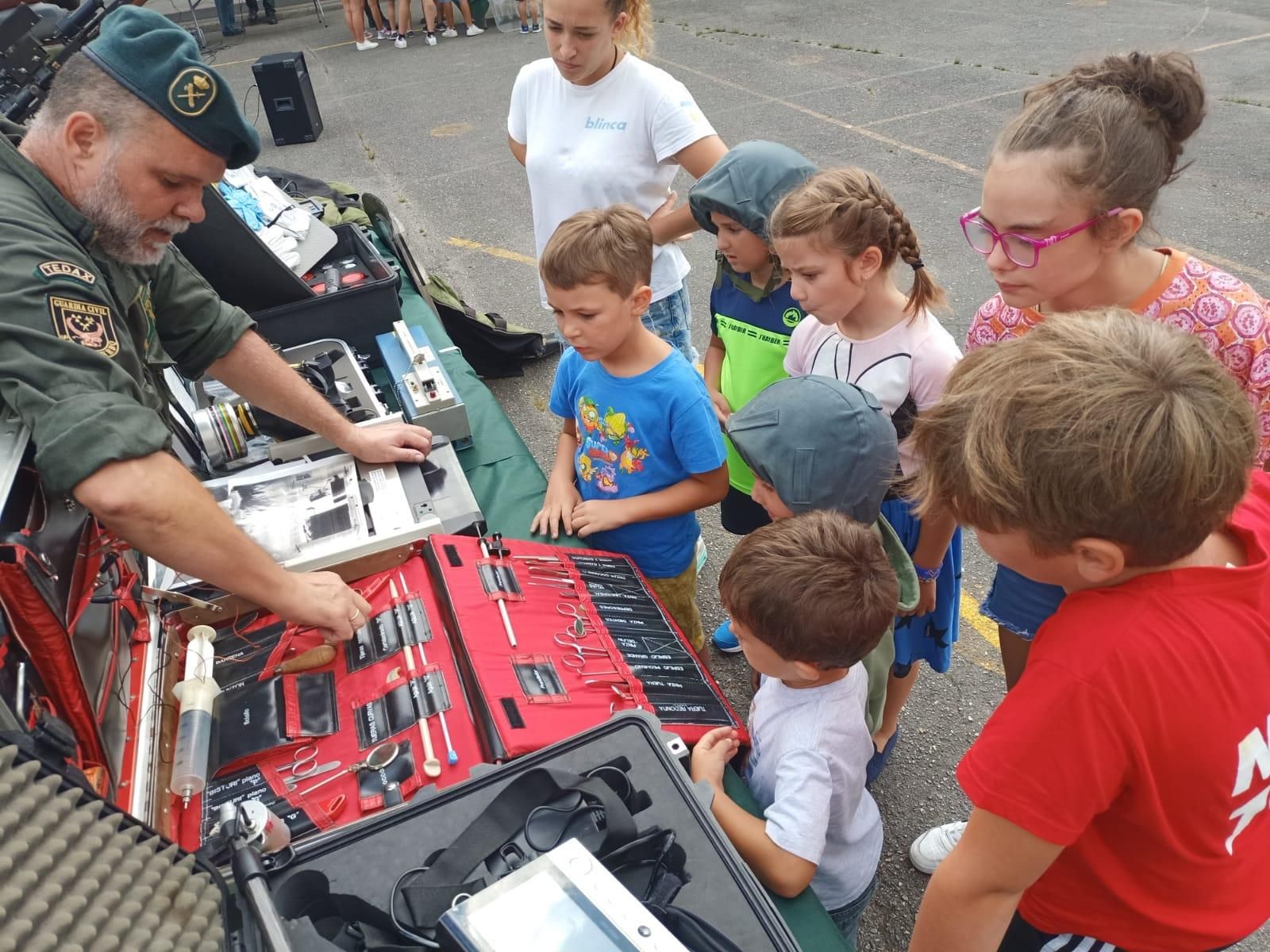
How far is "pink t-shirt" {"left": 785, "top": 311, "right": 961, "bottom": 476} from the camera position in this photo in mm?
1883

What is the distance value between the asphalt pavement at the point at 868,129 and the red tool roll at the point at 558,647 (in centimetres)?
48

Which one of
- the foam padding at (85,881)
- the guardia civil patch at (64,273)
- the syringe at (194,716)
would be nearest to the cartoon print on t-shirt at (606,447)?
the syringe at (194,716)

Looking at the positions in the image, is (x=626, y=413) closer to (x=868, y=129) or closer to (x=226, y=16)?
(x=868, y=129)

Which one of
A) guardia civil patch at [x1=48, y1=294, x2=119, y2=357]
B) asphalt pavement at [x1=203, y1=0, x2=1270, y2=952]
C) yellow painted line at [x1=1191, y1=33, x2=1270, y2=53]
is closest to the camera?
guardia civil patch at [x1=48, y1=294, x2=119, y2=357]

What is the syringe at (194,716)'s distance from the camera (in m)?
1.32

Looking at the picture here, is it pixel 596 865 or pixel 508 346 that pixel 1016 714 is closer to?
pixel 596 865

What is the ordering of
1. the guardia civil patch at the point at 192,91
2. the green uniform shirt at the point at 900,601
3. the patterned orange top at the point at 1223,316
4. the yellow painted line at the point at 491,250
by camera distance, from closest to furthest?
the patterned orange top at the point at 1223,316 → the guardia civil patch at the point at 192,91 → the green uniform shirt at the point at 900,601 → the yellow painted line at the point at 491,250

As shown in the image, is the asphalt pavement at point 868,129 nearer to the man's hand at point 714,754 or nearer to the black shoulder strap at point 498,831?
the man's hand at point 714,754

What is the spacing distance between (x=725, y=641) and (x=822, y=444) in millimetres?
1354

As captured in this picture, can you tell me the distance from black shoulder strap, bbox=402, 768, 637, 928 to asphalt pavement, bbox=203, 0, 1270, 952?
1309 mm

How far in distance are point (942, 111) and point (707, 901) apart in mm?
7677

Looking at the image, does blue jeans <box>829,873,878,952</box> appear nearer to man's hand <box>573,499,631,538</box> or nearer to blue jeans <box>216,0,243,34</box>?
man's hand <box>573,499,631,538</box>

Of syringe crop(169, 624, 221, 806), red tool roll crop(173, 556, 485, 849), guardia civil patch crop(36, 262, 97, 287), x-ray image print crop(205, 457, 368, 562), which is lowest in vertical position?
red tool roll crop(173, 556, 485, 849)

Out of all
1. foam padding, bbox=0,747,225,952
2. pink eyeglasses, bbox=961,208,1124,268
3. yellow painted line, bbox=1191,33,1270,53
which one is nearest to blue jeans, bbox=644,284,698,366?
pink eyeglasses, bbox=961,208,1124,268
